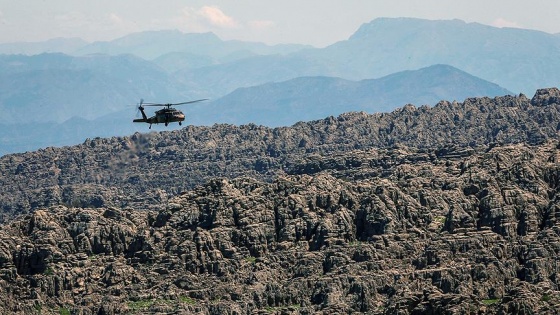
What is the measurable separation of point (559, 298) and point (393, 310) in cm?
1927

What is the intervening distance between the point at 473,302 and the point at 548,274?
1517 inches

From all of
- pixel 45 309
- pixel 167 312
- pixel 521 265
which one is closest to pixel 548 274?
pixel 521 265

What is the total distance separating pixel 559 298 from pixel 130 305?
65003mm

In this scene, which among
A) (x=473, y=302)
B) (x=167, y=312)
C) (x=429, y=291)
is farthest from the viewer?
(x=167, y=312)

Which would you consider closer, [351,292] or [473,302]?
[473,302]

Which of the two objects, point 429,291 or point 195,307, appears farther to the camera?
point 195,307

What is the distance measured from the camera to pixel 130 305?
199 m

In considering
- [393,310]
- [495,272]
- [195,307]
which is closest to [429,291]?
[393,310]

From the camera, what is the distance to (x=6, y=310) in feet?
646

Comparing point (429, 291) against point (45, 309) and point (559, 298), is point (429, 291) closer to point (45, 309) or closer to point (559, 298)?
point (559, 298)

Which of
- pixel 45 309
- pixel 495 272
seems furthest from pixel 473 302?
pixel 45 309

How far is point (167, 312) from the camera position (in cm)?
19212

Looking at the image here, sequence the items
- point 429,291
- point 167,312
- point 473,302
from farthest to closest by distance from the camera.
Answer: point 167,312, point 429,291, point 473,302

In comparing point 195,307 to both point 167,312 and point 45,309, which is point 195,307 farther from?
point 45,309
